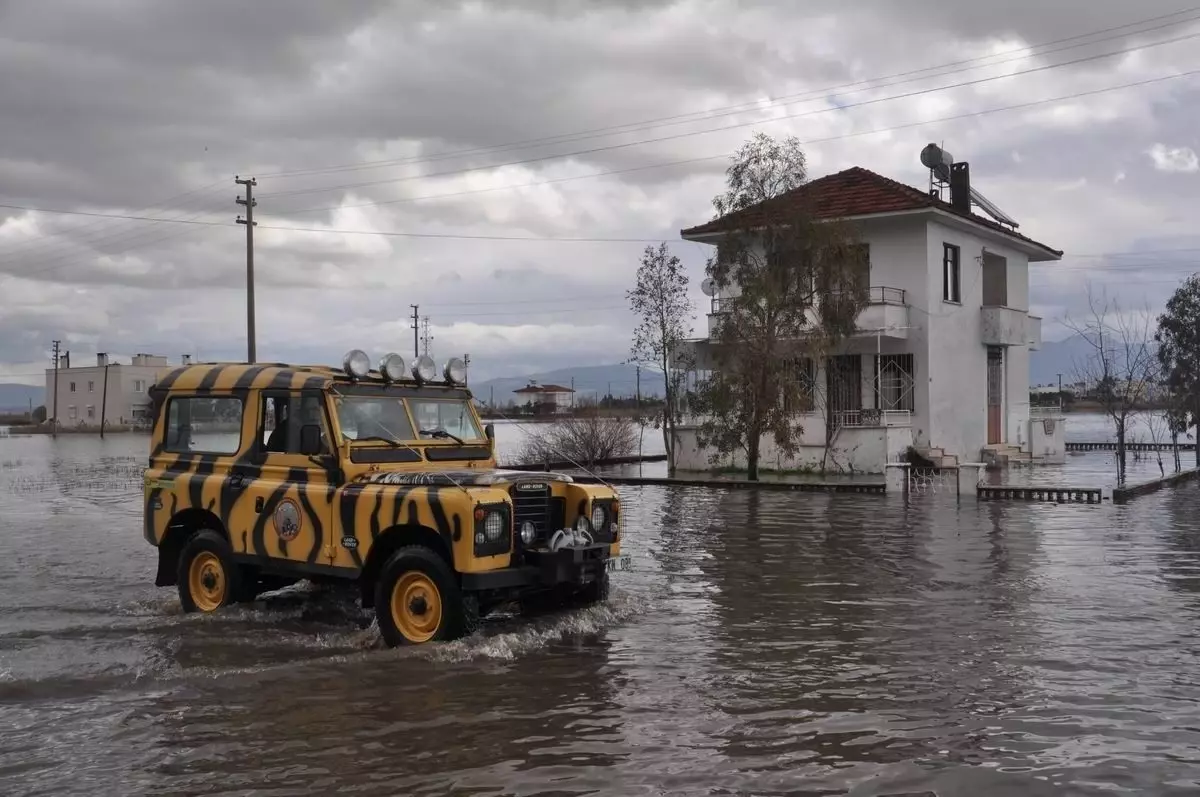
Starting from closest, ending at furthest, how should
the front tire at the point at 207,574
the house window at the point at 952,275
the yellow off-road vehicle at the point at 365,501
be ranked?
the yellow off-road vehicle at the point at 365,501 < the front tire at the point at 207,574 < the house window at the point at 952,275

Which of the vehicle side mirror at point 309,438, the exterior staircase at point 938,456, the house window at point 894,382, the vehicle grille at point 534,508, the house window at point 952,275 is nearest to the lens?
the vehicle grille at point 534,508

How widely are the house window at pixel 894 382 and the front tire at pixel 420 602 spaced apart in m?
22.0

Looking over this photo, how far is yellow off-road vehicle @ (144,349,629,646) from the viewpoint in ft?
26.4

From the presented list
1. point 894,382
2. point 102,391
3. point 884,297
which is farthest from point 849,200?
point 102,391

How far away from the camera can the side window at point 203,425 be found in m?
9.62

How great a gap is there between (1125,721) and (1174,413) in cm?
2737

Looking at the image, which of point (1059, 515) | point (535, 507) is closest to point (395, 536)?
point (535, 507)

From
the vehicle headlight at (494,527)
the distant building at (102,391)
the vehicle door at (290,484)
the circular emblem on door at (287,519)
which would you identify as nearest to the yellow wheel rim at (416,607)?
the vehicle headlight at (494,527)

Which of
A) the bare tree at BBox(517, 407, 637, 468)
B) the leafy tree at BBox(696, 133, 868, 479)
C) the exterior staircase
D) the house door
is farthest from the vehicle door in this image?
the house door

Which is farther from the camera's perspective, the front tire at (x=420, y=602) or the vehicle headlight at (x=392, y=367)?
the vehicle headlight at (x=392, y=367)

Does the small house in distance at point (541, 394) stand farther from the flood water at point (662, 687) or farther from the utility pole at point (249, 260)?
the flood water at point (662, 687)

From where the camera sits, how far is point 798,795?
5.33m

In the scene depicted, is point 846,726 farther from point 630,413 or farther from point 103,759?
point 630,413

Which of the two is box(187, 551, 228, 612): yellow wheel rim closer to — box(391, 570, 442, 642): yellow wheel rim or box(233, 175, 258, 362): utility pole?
box(391, 570, 442, 642): yellow wheel rim
